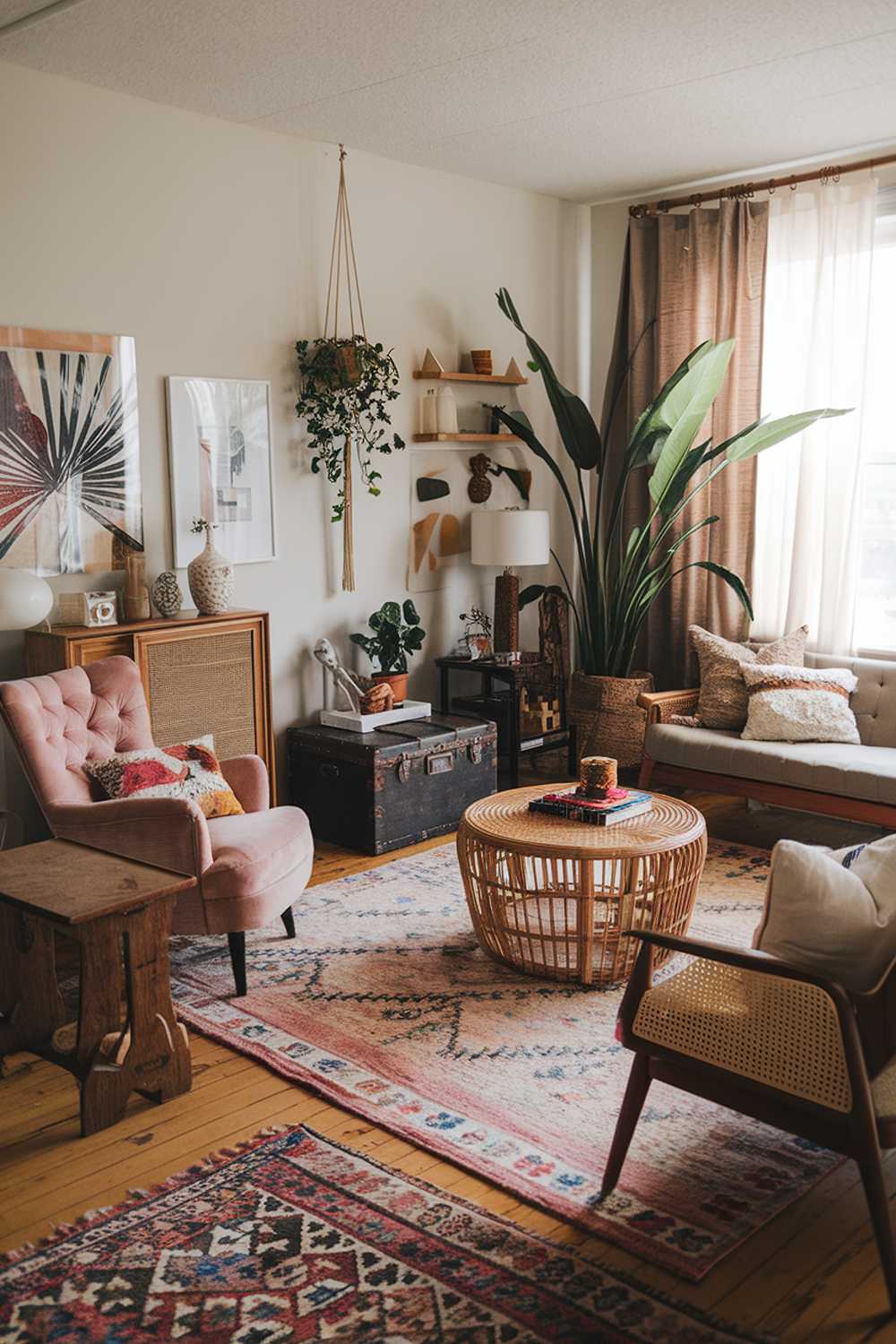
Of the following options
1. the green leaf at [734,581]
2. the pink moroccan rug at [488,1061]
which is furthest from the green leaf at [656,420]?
the pink moroccan rug at [488,1061]

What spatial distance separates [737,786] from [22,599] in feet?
8.90

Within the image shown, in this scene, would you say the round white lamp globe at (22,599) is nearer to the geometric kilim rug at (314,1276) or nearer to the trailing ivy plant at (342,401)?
the trailing ivy plant at (342,401)

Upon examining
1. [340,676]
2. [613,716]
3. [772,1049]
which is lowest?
[613,716]

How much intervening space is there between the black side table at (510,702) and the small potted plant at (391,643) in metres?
0.33

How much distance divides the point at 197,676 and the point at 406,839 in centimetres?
108

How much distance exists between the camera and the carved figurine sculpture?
4875 mm

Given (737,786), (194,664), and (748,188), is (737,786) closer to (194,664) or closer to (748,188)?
(194,664)

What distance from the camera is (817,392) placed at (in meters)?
5.24

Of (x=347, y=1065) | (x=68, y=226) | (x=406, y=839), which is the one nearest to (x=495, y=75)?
(x=68, y=226)

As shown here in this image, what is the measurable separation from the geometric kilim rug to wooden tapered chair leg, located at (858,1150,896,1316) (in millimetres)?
277

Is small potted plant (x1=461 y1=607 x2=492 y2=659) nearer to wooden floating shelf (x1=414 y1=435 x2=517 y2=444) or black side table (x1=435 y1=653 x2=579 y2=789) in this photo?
black side table (x1=435 y1=653 x2=579 y2=789)

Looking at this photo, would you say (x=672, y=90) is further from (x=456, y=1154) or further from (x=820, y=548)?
(x=456, y=1154)

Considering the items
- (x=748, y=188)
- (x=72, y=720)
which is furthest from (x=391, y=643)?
(x=748, y=188)

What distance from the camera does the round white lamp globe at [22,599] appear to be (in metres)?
3.59
